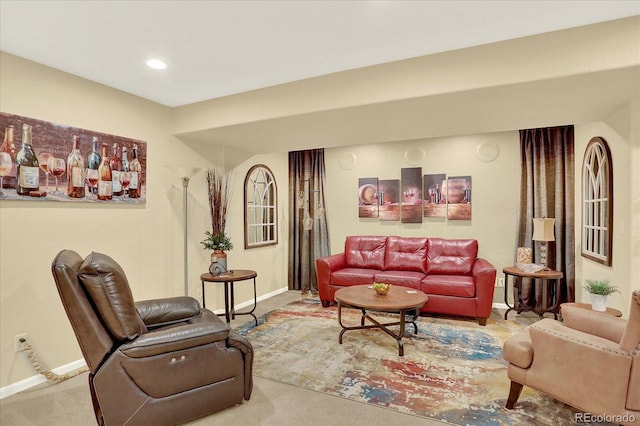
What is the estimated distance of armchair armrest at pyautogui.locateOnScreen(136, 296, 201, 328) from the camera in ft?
8.36

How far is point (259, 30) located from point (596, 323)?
115 inches

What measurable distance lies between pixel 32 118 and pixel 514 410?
13.6 feet

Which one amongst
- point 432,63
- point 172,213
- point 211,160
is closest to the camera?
point 432,63

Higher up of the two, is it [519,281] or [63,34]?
[63,34]

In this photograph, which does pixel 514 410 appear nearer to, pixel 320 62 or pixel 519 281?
pixel 519 281

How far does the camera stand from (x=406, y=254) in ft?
Result: 15.8

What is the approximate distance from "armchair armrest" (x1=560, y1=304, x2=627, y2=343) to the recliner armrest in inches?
92.9

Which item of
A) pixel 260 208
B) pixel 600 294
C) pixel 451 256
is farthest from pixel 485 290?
pixel 260 208

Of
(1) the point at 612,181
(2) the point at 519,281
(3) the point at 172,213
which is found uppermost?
(1) the point at 612,181

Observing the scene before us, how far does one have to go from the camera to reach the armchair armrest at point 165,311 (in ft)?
8.36

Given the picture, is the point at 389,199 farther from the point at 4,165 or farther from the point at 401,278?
the point at 4,165

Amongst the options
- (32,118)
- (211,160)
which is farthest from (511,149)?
(32,118)

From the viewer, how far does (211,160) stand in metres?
4.32

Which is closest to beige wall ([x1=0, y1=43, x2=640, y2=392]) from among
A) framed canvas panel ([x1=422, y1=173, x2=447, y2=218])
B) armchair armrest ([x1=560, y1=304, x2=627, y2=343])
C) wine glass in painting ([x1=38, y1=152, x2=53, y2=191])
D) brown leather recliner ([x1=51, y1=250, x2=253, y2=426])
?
framed canvas panel ([x1=422, y1=173, x2=447, y2=218])
